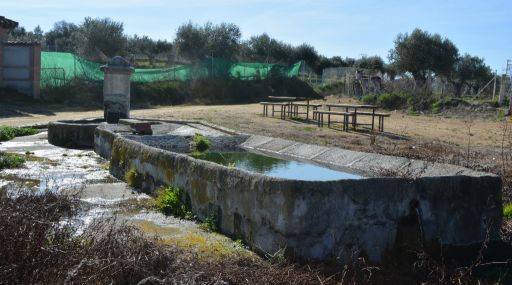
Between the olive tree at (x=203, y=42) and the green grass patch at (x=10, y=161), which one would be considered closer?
the green grass patch at (x=10, y=161)

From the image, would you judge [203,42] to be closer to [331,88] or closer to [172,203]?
[331,88]

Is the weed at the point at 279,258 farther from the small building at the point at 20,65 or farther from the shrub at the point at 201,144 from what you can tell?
the small building at the point at 20,65

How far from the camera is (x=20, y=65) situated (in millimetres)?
29875

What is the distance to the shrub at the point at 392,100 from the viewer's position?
3145 cm

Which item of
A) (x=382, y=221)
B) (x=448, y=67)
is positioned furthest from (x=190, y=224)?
(x=448, y=67)

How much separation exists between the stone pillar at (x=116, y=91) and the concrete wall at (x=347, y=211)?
32.8 feet

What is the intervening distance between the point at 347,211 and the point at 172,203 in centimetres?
270

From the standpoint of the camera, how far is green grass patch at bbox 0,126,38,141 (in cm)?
1586

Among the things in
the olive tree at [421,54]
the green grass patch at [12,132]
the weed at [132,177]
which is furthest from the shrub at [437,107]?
the weed at [132,177]

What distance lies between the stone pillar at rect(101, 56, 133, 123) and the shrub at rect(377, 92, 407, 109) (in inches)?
714

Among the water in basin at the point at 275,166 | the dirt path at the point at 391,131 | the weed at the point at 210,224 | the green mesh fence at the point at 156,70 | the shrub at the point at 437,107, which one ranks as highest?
the green mesh fence at the point at 156,70

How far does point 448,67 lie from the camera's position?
144ft

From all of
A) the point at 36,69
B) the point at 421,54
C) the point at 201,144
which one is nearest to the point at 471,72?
the point at 421,54

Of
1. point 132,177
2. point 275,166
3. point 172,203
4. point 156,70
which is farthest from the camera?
point 156,70
